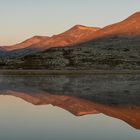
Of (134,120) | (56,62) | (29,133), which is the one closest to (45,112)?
(134,120)

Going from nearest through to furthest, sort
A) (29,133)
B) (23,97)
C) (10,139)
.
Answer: (10,139)
(29,133)
(23,97)

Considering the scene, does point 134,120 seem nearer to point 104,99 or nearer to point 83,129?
point 83,129

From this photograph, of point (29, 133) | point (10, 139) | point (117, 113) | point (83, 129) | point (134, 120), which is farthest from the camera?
point (117, 113)

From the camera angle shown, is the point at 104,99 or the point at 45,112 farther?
the point at 104,99

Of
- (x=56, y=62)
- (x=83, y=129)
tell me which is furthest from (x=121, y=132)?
(x=56, y=62)

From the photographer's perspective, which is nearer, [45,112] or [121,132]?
[121,132]

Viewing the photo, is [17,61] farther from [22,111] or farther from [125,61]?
[22,111]

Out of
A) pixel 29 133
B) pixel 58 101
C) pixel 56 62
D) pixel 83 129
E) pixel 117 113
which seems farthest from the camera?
pixel 56 62

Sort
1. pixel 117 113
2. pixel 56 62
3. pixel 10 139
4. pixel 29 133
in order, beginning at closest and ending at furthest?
pixel 10 139, pixel 29 133, pixel 117 113, pixel 56 62

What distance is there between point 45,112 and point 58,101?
27.2 feet

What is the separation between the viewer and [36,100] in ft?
137

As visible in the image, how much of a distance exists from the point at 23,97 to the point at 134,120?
19.8m

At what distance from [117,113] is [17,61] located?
535 ft

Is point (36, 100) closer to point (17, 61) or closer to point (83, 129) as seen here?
point (83, 129)
